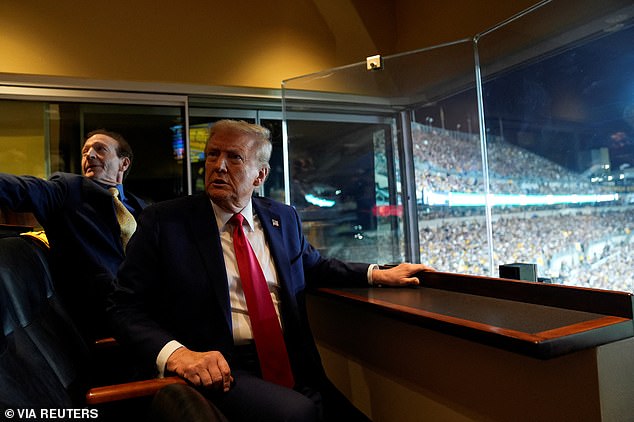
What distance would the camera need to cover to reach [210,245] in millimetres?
1419

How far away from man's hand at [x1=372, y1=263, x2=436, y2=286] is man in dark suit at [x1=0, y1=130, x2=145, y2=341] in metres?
1.07

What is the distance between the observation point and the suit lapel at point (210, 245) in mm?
1361

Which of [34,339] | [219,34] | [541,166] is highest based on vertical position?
[219,34]

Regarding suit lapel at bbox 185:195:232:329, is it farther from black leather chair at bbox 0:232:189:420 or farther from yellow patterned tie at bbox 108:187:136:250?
yellow patterned tie at bbox 108:187:136:250

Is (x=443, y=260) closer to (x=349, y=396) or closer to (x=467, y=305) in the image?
(x=349, y=396)

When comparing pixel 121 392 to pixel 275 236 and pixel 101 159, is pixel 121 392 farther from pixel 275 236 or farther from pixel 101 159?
pixel 101 159

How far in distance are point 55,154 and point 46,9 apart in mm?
887

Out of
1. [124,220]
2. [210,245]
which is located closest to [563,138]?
[210,245]

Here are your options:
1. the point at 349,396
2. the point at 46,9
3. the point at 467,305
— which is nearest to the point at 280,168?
the point at 46,9

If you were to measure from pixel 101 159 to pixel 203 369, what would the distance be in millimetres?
1376

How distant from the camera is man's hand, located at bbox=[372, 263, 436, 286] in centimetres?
167

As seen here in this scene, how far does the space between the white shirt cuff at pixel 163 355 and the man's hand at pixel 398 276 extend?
76 centimetres

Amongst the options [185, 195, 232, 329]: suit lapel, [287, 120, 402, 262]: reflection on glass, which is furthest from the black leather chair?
[287, 120, 402, 262]: reflection on glass

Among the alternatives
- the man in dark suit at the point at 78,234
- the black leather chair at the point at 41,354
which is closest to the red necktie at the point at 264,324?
the black leather chair at the point at 41,354
